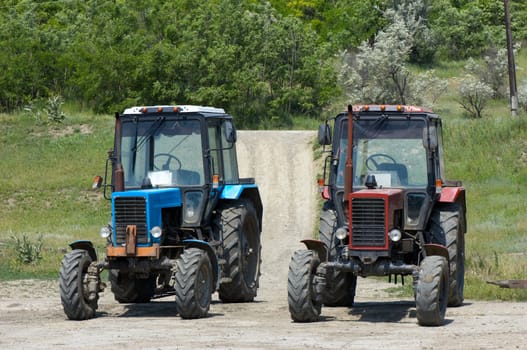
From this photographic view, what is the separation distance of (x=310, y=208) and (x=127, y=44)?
63.3 ft

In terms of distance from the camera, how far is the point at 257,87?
164ft

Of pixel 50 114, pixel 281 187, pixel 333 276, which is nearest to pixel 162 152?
pixel 333 276

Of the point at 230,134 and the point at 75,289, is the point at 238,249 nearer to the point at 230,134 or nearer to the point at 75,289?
the point at 230,134

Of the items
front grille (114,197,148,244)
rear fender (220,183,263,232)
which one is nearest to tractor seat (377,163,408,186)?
rear fender (220,183,263,232)

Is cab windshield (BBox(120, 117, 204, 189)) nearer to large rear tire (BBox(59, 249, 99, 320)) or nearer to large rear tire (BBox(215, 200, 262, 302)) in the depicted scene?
large rear tire (BBox(215, 200, 262, 302))

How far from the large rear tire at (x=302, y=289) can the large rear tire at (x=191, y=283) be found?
1.28 meters

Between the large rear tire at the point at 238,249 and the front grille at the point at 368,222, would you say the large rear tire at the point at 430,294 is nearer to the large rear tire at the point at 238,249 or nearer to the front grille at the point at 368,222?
the front grille at the point at 368,222

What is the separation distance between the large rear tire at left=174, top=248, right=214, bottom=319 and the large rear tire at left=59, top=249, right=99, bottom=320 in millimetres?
1260

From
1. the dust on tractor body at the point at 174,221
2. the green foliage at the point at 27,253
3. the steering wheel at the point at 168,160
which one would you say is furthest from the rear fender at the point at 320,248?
the green foliage at the point at 27,253

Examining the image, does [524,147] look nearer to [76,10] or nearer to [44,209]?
[44,209]

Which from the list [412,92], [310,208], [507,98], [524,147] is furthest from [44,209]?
[507,98]

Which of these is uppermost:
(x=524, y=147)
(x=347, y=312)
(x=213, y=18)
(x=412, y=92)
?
(x=213, y=18)

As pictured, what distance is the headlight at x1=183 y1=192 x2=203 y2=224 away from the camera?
55.6ft

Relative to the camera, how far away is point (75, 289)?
1549cm
